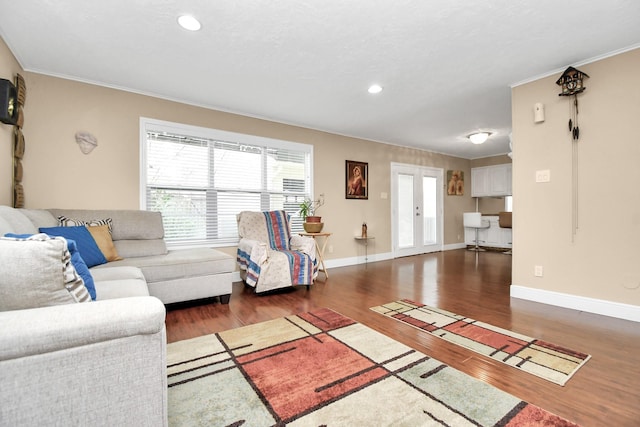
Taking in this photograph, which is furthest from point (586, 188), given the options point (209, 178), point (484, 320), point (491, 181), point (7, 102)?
point (7, 102)

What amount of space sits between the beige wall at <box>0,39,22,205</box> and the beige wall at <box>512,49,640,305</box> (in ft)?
15.9

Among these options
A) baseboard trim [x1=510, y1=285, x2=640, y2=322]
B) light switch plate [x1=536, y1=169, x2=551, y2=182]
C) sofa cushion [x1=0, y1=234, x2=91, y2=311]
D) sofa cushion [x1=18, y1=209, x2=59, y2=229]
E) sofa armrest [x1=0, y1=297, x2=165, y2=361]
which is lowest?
baseboard trim [x1=510, y1=285, x2=640, y2=322]

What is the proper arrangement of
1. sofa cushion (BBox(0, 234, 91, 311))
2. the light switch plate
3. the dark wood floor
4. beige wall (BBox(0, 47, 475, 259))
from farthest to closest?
the light switch plate
beige wall (BBox(0, 47, 475, 259))
the dark wood floor
sofa cushion (BBox(0, 234, 91, 311))

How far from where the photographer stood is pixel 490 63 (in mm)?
2750

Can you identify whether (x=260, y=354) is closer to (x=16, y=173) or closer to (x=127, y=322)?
(x=127, y=322)

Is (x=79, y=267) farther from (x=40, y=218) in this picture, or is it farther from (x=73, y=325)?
(x=40, y=218)

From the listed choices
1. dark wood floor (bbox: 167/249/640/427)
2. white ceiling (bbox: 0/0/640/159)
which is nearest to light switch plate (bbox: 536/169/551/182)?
white ceiling (bbox: 0/0/640/159)

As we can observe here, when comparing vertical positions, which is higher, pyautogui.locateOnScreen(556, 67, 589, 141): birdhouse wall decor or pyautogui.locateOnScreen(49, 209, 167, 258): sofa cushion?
pyautogui.locateOnScreen(556, 67, 589, 141): birdhouse wall decor

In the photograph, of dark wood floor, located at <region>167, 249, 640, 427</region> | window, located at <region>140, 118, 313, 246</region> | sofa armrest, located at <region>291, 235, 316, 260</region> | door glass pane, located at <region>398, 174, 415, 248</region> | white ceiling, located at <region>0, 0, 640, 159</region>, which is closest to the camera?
dark wood floor, located at <region>167, 249, 640, 427</region>

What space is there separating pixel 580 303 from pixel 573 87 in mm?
2058

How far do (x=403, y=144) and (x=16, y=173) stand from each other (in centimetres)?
575

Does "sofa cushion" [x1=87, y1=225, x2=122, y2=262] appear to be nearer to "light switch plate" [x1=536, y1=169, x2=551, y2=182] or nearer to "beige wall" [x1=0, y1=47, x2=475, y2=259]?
"beige wall" [x1=0, y1=47, x2=475, y2=259]

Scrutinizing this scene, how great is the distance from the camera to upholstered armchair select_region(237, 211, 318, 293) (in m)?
3.25

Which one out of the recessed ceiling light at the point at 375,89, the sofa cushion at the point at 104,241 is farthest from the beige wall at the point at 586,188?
the sofa cushion at the point at 104,241
